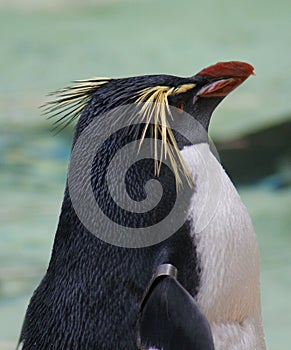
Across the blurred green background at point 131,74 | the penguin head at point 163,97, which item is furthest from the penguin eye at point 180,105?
the blurred green background at point 131,74

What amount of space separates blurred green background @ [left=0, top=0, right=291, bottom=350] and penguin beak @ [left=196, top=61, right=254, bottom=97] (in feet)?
3.43

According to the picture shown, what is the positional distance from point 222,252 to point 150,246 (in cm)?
13

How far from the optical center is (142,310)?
79.7 inches

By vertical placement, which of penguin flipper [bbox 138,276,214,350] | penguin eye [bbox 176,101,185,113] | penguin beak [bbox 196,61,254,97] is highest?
penguin beak [bbox 196,61,254,97]

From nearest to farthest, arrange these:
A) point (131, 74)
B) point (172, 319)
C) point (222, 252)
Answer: point (172, 319)
point (222, 252)
point (131, 74)

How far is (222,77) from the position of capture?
2.18 metres

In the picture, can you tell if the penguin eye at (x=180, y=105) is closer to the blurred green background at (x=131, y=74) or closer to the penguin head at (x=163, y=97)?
the penguin head at (x=163, y=97)

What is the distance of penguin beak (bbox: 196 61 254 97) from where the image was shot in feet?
7.12

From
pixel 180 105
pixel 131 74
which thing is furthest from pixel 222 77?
pixel 131 74

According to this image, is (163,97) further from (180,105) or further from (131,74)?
(131,74)

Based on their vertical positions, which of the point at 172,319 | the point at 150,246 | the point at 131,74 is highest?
the point at 131,74

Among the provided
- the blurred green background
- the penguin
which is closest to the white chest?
the penguin

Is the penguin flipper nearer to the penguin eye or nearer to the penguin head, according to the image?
the penguin head

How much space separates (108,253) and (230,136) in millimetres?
2501
